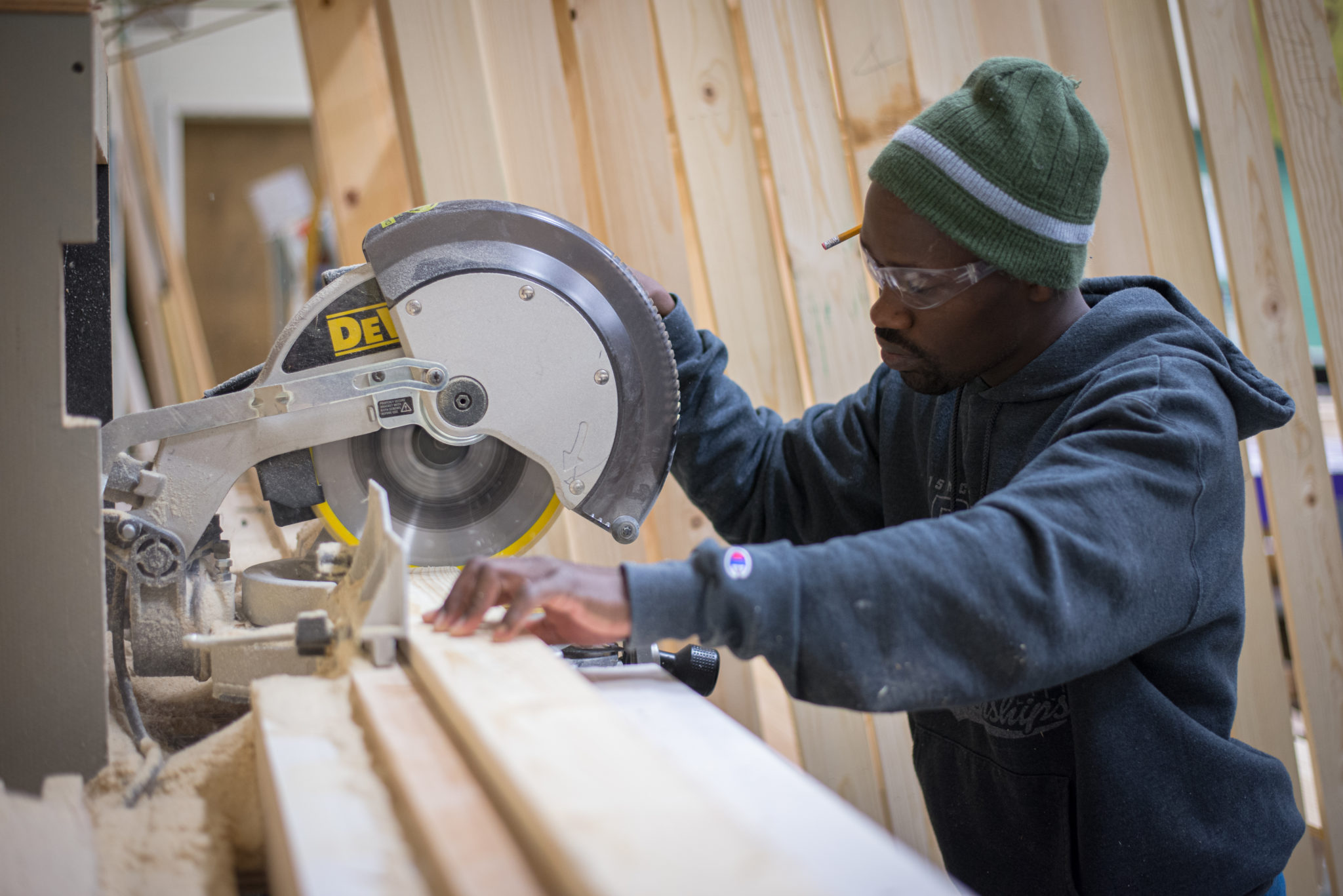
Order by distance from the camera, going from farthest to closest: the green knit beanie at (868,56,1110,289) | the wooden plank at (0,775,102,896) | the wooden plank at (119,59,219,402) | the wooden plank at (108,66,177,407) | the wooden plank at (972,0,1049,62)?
the wooden plank at (108,66,177,407) → the wooden plank at (119,59,219,402) → the wooden plank at (972,0,1049,62) → the green knit beanie at (868,56,1110,289) → the wooden plank at (0,775,102,896)

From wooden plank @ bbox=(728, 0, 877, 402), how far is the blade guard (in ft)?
3.03

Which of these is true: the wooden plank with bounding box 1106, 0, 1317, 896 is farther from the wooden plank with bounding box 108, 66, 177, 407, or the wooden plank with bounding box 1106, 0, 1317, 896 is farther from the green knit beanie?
the wooden plank with bounding box 108, 66, 177, 407

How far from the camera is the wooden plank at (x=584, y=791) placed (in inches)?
22.6

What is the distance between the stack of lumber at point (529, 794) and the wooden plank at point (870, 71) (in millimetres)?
1610

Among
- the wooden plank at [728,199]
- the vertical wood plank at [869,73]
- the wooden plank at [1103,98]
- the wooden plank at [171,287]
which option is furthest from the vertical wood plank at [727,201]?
the wooden plank at [171,287]

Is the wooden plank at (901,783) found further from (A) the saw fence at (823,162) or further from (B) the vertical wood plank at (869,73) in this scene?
(B) the vertical wood plank at (869,73)

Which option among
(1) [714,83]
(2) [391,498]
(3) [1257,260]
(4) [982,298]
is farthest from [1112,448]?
(3) [1257,260]

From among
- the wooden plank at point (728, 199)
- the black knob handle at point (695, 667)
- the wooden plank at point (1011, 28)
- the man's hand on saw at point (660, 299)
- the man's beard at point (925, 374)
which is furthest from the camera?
the wooden plank at point (1011, 28)

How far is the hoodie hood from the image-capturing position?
1.26m

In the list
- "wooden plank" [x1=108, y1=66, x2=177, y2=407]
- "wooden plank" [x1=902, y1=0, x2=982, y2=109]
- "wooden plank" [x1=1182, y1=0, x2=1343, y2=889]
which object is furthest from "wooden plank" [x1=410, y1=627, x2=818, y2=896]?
"wooden plank" [x1=108, y1=66, x2=177, y2=407]

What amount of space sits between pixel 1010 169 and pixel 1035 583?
1.79 feet

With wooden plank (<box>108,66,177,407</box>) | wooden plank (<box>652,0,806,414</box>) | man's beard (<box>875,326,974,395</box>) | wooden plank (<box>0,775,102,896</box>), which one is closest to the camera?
wooden plank (<box>0,775,102,896</box>)

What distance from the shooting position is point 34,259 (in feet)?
3.13

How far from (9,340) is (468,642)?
0.51m
